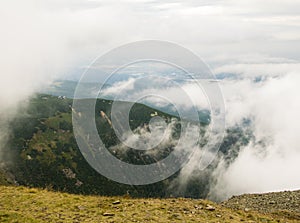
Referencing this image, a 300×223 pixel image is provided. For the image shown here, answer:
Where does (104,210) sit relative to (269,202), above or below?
above

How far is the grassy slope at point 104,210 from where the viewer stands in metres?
21.6

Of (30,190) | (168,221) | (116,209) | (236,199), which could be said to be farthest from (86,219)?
(236,199)

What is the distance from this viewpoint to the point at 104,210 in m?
23.3

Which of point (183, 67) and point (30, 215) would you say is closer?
point (30, 215)

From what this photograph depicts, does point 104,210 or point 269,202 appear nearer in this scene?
point 104,210

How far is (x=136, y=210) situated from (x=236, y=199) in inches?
714

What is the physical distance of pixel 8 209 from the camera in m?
23.3

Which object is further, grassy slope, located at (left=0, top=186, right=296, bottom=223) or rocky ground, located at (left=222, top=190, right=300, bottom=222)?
rocky ground, located at (left=222, top=190, right=300, bottom=222)

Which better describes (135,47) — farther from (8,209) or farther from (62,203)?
(8,209)

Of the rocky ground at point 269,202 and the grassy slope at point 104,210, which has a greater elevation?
the grassy slope at point 104,210

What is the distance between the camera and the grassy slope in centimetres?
2161

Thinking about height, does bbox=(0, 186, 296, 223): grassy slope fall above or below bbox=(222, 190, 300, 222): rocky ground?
above

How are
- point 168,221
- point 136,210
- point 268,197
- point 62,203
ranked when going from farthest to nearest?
point 268,197, point 62,203, point 136,210, point 168,221

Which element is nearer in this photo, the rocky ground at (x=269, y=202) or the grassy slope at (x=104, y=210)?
the grassy slope at (x=104, y=210)
